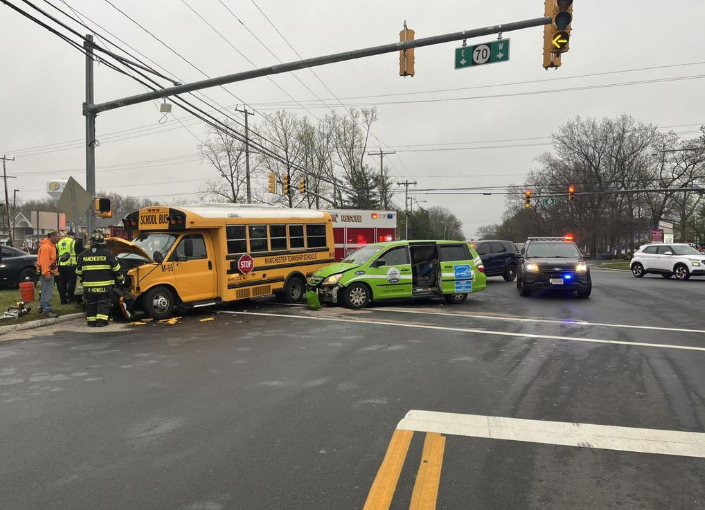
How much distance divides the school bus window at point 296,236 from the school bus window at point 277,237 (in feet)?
0.90

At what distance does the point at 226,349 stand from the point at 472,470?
16.3 ft

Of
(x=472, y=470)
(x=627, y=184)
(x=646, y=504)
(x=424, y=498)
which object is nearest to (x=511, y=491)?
(x=472, y=470)

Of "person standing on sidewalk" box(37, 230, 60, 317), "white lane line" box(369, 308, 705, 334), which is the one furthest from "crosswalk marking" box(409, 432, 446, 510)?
"person standing on sidewalk" box(37, 230, 60, 317)

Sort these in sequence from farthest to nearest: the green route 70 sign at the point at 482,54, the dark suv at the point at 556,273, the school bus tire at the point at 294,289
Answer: the dark suv at the point at 556,273 < the school bus tire at the point at 294,289 < the green route 70 sign at the point at 482,54

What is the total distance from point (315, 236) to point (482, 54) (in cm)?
658

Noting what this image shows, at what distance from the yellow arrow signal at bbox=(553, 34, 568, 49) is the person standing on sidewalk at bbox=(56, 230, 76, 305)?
11.7 metres

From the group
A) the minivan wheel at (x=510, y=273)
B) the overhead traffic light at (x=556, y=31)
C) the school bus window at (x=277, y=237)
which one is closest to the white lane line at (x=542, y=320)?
the school bus window at (x=277, y=237)

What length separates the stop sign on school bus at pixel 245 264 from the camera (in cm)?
1168

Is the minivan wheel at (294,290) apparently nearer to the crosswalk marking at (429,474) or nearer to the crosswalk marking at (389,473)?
the crosswalk marking at (389,473)

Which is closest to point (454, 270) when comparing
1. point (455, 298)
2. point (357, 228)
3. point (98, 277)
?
point (455, 298)

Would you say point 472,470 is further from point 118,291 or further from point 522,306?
point 522,306

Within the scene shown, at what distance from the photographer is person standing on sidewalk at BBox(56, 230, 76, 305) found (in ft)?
38.0

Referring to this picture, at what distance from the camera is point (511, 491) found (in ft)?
10.3

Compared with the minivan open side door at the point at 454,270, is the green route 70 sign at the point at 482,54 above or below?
above
